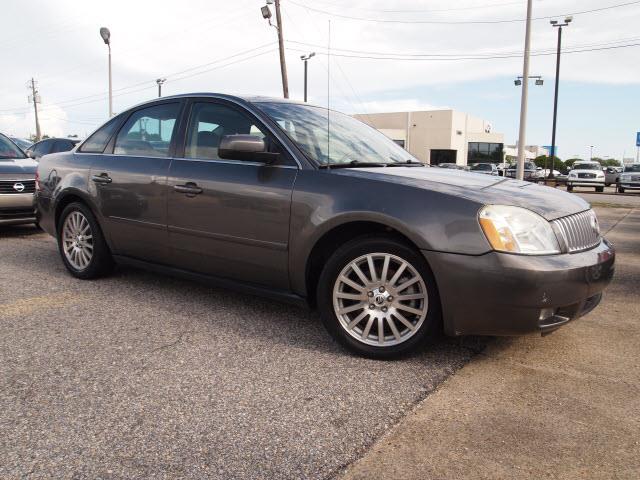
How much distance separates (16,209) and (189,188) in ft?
14.9

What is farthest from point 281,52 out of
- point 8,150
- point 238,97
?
point 238,97

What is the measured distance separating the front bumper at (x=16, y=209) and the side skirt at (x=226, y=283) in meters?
3.50

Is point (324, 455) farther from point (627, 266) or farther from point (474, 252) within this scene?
point (627, 266)

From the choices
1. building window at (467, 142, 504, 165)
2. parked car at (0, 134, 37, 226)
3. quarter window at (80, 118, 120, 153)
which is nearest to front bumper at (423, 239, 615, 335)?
quarter window at (80, 118, 120, 153)

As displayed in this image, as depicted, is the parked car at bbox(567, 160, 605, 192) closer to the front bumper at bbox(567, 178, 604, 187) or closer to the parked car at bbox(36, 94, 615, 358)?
the front bumper at bbox(567, 178, 604, 187)

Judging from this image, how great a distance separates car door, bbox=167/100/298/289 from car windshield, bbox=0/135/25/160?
5.22 metres

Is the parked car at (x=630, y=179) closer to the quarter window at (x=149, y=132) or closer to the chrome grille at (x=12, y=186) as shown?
the chrome grille at (x=12, y=186)

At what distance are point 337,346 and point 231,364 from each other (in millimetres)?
696

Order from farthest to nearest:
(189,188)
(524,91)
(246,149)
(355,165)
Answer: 1. (524,91)
2. (189,188)
3. (355,165)
4. (246,149)

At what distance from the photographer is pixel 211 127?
4070 millimetres

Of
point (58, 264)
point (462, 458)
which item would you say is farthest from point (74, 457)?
point (58, 264)

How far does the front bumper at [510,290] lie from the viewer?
2.73 m

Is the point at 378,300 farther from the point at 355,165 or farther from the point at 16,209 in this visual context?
the point at 16,209

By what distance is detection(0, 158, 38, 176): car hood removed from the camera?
7211 millimetres
